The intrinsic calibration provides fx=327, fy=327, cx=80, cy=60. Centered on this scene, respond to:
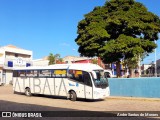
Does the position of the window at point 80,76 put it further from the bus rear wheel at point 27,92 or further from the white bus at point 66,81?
the bus rear wheel at point 27,92

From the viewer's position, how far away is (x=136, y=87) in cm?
2675

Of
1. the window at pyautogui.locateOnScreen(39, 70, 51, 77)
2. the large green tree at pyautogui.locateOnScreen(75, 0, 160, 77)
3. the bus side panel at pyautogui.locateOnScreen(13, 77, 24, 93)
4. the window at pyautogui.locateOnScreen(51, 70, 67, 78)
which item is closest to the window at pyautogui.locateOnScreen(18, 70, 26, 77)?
the bus side panel at pyautogui.locateOnScreen(13, 77, 24, 93)

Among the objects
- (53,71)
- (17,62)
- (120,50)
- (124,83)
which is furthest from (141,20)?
(17,62)

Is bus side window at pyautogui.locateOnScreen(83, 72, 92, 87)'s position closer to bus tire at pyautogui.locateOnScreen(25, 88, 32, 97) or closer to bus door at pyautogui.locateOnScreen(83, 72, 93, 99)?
bus door at pyautogui.locateOnScreen(83, 72, 93, 99)

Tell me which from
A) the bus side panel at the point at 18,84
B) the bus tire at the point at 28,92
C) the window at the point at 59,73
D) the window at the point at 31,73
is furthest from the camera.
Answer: the bus side panel at the point at 18,84

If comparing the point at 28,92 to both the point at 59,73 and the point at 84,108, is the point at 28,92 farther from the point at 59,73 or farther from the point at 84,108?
the point at 84,108

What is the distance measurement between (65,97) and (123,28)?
794cm

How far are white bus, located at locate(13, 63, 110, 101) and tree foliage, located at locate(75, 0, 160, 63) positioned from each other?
390 centimetres

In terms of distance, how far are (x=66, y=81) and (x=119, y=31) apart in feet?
23.9

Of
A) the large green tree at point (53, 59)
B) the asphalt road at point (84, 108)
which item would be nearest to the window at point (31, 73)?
the asphalt road at point (84, 108)

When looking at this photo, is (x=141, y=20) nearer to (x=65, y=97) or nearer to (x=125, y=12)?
(x=125, y=12)

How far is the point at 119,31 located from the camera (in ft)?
96.8

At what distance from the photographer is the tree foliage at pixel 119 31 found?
28000 mm

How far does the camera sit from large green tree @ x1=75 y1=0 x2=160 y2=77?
91.9ft
